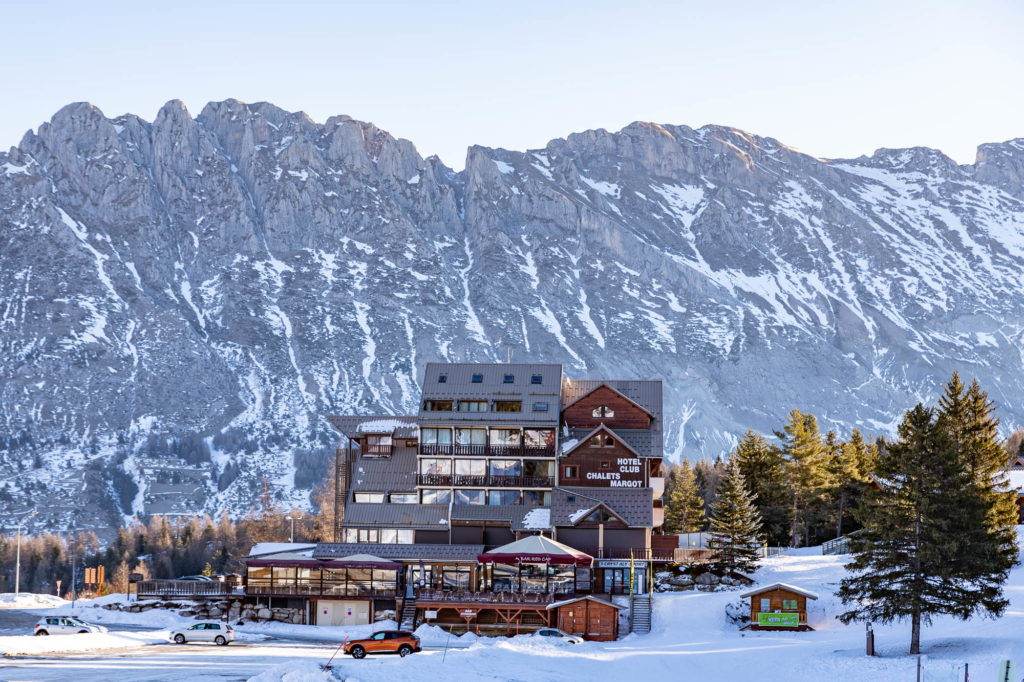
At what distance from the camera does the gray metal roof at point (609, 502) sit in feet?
303

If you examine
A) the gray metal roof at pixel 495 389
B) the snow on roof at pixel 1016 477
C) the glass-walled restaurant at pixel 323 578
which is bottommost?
the glass-walled restaurant at pixel 323 578

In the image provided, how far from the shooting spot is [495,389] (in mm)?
102625

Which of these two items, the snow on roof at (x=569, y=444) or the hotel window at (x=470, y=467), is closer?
the snow on roof at (x=569, y=444)

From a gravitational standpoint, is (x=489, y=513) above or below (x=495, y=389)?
below

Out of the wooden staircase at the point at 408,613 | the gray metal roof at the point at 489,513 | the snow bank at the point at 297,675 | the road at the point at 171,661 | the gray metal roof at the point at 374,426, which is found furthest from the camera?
the gray metal roof at the point at 374,426

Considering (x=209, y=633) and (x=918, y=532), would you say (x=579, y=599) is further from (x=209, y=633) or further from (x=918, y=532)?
(x=918, y=532)

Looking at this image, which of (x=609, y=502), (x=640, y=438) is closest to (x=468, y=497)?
(x=609, y=502)

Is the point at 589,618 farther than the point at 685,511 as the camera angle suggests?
No

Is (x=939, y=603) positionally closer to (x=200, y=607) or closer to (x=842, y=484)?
(x=842, y=484)

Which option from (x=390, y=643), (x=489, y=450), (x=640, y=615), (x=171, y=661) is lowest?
(x=171, y=661)

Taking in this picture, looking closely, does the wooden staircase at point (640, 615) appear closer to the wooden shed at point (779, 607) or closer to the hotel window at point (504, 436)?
the wooden shed at point (779, 607)

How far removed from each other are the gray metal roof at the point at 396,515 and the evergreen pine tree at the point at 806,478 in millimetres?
33852

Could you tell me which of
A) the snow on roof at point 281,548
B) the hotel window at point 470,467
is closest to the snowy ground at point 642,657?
Answer: the snow on roof at point 281,548

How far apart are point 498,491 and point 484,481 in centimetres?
146
